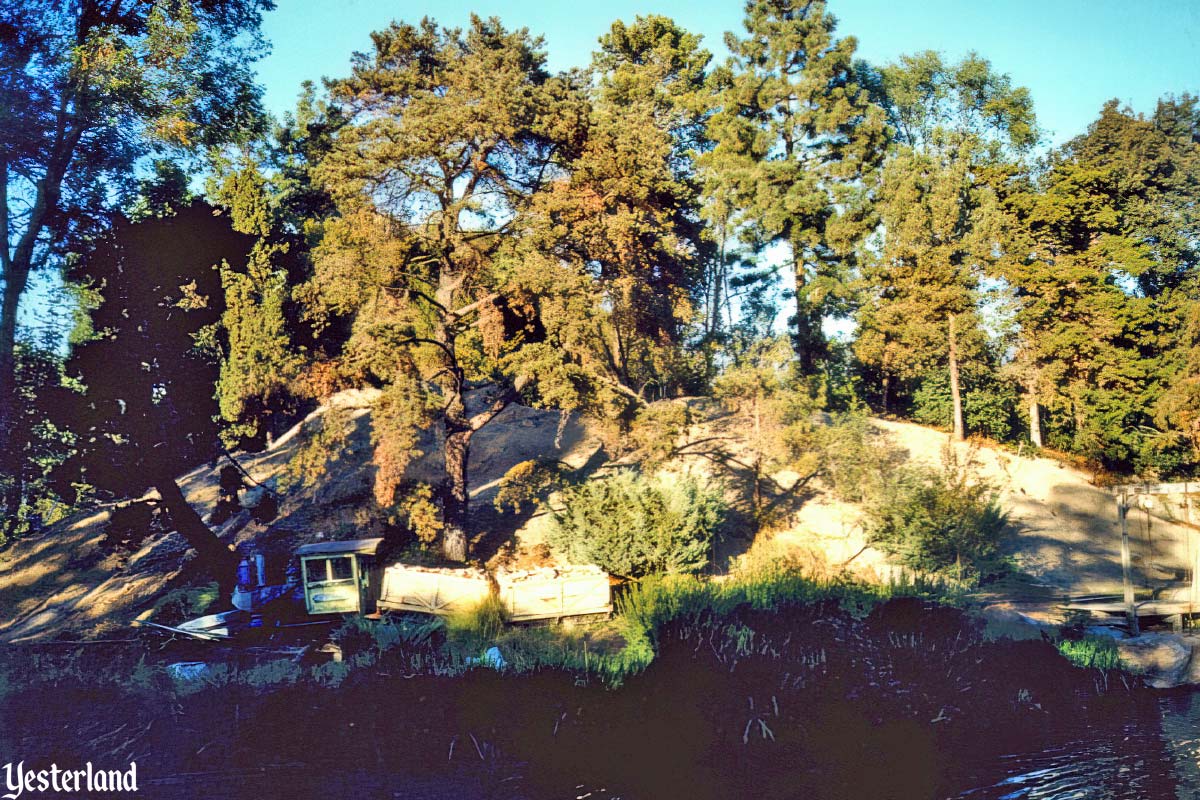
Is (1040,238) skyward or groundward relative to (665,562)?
skyward

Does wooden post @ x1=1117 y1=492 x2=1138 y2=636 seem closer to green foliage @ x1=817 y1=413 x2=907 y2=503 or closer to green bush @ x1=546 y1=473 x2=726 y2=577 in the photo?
green foliage @ x1=817 y1=413 x2=907 y2=503

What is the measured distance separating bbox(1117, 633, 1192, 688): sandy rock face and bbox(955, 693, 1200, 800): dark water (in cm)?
97

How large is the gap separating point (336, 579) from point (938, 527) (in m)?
9.79

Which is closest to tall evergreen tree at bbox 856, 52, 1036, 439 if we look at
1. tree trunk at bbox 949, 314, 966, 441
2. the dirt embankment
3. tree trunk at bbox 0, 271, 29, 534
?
tree trunk at bbox 949, 314, 966, 441

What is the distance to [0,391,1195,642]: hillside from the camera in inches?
544

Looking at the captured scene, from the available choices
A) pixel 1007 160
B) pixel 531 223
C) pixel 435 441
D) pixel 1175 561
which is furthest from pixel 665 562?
pixel 1007 160

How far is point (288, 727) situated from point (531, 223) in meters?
9.42

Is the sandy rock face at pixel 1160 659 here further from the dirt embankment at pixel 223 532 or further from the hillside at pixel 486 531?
the dirt embankment at pixel 223 532

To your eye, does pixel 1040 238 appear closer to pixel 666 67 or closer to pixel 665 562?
pixel 666 67

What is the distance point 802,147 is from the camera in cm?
2455

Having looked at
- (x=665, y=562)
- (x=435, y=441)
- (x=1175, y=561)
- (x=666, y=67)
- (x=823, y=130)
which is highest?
(x=666, y=67)

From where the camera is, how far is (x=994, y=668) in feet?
31.6

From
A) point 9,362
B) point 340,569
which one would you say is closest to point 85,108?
point 9,362

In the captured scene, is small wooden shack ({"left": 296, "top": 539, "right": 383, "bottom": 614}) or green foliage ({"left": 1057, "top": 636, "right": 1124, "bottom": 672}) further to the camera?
small wooden shack ({"left": 296, "top": 539, "right": 383, "bottom": 614})
